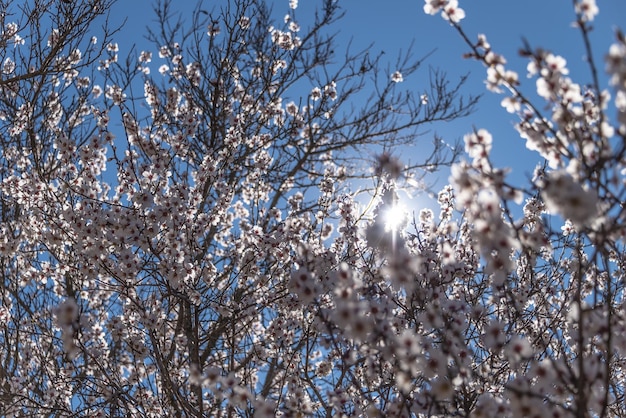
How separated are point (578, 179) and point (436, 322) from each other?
35.1 inches

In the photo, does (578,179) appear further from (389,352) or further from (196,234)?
(196,234)

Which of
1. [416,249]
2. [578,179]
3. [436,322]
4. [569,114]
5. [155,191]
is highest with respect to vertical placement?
[155,191]

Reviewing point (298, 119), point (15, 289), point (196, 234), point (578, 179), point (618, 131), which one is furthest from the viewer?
point (298, 119)

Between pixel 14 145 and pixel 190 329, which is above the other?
pixel 14 145

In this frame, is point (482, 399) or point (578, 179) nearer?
point (578, 179)

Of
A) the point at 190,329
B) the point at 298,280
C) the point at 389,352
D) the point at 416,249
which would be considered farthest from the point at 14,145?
the point at 389,352

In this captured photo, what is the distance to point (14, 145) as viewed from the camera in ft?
24.7

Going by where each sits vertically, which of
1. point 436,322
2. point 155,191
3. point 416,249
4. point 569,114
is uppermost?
point 155,191

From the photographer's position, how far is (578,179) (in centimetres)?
229

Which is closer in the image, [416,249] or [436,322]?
[436,322]

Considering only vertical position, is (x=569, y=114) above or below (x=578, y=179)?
above

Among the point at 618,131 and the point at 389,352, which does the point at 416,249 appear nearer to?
the point at 389,352

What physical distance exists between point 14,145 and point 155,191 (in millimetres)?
4008

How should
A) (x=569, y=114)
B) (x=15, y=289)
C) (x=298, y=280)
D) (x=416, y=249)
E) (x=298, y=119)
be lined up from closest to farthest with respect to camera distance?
(x=569, y=114) → (x=298, y=280) → (x=416, y=249) → (x=15, y=289) → (x=298, y=119)
